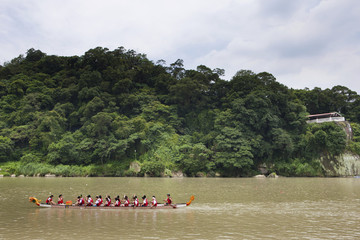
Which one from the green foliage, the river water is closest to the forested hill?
the green foliage

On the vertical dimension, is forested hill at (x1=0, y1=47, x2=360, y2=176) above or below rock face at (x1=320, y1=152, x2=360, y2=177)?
above

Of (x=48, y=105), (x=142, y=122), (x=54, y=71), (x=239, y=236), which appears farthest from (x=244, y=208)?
(x=54, y=71)

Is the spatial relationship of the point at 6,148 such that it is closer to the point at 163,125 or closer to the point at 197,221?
the point at 163,125

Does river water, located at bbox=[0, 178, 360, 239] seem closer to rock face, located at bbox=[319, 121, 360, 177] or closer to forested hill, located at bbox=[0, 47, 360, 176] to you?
forested hill, located at bbox=[0, 47, 360, 176]

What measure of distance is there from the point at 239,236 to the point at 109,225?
225 inches

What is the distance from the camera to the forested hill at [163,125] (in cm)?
4662

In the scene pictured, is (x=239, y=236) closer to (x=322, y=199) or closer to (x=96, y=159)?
(x=322, y=199)

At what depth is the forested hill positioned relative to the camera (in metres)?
46.6

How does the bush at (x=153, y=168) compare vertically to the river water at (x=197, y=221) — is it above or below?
above

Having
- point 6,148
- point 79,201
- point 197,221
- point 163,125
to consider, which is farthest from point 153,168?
point 197,221

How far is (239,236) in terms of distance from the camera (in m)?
11.0

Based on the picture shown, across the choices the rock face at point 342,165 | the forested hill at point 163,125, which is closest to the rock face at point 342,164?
the rock face at point 342,165

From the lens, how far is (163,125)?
51.9 metres

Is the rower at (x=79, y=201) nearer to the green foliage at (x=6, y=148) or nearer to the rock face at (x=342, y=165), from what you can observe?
the green foliage at (x=6, y=148)
